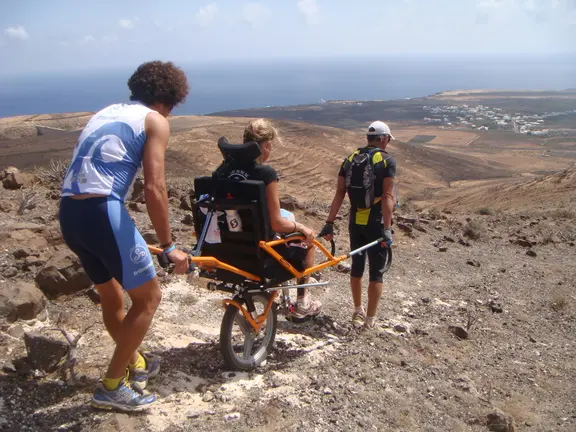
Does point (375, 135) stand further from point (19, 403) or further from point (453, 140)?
point (453, 140)

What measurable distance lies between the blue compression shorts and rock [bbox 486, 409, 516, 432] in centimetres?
265

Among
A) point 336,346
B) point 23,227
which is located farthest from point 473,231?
point 23,227

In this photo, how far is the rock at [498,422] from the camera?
3840 mm

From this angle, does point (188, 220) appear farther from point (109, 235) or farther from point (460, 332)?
point (109, 235)

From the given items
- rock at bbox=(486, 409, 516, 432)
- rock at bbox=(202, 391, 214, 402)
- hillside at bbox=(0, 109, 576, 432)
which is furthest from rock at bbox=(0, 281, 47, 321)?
rock at bbox=(486, 409, 516, 432)

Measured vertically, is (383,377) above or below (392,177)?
below

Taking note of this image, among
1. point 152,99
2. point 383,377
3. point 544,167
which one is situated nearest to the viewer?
point 152,99

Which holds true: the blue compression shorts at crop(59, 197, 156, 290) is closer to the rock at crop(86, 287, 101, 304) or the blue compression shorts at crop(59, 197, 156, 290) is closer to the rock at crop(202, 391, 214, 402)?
the rock at crop(202, 391, 214, 402)

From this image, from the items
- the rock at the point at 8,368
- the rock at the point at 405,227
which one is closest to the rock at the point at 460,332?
the rock at the point at 8,368

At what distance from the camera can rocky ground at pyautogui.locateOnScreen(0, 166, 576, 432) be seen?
3.43 m

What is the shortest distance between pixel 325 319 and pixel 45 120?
3899 cm

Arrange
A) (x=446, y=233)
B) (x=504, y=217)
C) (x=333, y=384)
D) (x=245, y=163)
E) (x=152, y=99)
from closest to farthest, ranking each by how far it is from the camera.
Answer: (x=152, y=99) → (x=245, y=163) → (x=333, y=384) → (x=446, y=233) → (x=504, y=217)

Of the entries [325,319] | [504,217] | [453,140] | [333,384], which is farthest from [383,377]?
[453,140]

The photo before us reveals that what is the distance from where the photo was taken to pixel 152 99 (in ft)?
10.3
